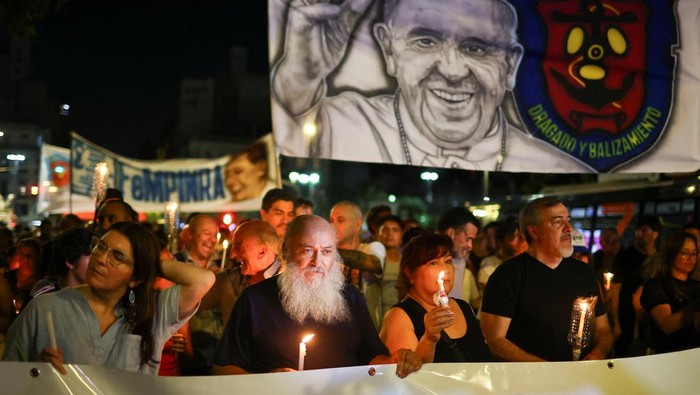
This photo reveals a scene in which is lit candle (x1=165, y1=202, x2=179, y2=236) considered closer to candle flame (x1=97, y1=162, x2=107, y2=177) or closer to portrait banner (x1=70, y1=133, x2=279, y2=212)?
portrait banner (x1=70, y1=133, x2=279, y2=212)

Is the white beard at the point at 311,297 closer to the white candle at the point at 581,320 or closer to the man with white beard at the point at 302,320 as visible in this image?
the man with white beard at the point at 302,320

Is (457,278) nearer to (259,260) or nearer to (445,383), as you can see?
(259,260)

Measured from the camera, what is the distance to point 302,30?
6.69 m

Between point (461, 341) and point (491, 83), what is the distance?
3.00 metres

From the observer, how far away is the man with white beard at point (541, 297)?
5.42m

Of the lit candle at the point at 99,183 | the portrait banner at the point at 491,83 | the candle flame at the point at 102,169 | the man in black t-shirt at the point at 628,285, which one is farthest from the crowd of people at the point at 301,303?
the portrait banner at the point at 491,83

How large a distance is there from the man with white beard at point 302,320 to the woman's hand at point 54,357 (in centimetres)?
88

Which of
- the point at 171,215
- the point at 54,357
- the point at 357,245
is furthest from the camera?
the point at 171,215

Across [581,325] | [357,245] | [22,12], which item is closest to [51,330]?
[581,325]

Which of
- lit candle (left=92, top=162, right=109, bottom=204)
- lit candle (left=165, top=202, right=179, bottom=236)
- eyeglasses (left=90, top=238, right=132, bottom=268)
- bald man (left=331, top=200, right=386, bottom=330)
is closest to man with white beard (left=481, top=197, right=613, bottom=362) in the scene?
bald man (left=331, top=200, right=386, bottom=330)

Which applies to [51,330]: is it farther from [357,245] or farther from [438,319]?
[357,245]

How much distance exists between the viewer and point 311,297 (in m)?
4.36

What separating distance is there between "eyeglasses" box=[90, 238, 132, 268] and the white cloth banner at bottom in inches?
22.2

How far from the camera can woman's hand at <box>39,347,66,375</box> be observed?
3.59 meters
